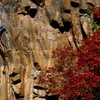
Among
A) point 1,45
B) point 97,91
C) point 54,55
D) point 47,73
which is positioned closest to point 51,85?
point 47,73

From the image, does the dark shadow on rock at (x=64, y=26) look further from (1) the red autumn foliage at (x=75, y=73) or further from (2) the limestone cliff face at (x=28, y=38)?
(1) the red autumn foliage at (x=75, y=73)

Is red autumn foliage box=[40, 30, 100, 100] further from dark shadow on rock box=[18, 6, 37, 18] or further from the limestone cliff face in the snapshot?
dark shadow on rock box=[18, 6, 37, 18]

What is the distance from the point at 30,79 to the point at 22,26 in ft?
22.0

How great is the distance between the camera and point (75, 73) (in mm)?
27922

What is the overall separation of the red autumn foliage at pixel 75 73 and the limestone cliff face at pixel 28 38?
4.80ft

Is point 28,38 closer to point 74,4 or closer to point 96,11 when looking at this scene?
point 74,4

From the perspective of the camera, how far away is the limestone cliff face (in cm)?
2950

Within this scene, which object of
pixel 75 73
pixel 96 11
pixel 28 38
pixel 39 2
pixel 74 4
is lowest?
pixel 75 73

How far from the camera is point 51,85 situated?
2897 cm

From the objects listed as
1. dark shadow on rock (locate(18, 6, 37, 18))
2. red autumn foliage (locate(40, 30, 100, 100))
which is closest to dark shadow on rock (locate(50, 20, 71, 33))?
dark shadow on rock (locate(18, 6, 37, 18))

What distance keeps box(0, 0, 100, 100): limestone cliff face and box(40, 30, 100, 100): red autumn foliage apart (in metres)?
1.46

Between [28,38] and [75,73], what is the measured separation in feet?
24.4

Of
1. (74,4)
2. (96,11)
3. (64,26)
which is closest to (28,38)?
(64,26)

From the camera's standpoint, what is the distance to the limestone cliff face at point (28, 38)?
29.5 meters
